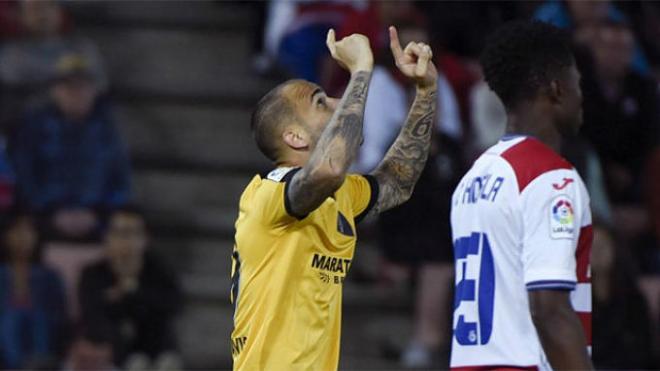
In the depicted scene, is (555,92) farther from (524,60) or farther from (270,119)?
(270,119)

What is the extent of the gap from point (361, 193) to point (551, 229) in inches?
29.2

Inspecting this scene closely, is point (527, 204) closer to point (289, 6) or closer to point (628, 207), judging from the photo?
point (628, 207)

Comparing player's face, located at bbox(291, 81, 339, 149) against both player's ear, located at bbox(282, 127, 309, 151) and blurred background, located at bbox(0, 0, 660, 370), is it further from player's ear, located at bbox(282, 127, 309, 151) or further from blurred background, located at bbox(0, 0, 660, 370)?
blurred background, located at bbox(0, 0, 660, 370)

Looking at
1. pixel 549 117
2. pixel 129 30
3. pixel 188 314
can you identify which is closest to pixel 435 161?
pixel 188 314

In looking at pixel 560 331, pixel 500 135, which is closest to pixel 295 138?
pixel 560 331

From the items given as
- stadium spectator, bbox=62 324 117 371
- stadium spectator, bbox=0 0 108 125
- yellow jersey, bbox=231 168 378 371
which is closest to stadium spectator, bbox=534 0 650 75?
Answer: stadium spectator, bbox=0 0 108 125

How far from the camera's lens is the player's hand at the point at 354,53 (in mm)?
5824

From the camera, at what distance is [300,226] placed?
5.77 meters

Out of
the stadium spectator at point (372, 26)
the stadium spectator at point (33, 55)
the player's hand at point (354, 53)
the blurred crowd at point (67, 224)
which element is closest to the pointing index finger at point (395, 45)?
the player's hand at point (354, 53)

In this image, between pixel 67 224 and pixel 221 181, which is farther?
pixel 221 181

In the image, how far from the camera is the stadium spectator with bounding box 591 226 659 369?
1041 cm

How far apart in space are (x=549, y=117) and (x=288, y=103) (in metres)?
0.94

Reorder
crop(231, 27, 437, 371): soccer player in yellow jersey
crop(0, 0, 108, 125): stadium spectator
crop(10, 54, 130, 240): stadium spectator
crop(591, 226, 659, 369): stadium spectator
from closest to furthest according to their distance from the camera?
crop(231, 27, 437, 371): soccer player in yellow jersey < crop(591, 226, 659, 369): stadium spectator < crop(10, 54, 130, 240): stadium spectator < crop(0, 0, 108, 125): stadium spectator

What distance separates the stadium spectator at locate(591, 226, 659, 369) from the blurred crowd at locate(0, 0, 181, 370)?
2.67 meters
